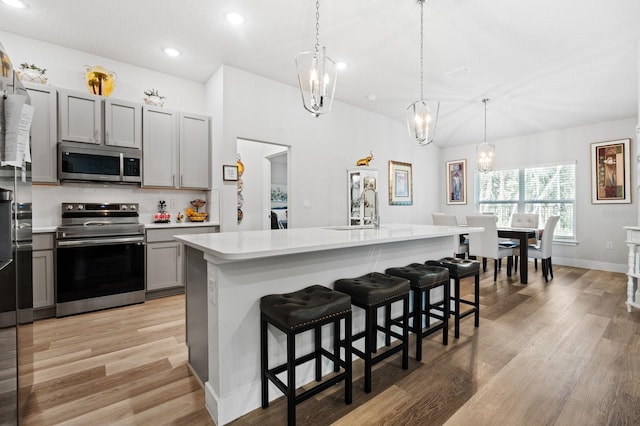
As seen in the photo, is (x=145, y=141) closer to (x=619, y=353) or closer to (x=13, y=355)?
(x=13, y=355)

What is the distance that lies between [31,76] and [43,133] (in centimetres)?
63

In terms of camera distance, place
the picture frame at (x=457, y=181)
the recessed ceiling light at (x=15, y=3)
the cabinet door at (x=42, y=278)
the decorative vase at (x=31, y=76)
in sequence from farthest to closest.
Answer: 1. the picture frame at (x=457, y=181)
2. the decorative vase at (x=31, y=76)
3. the cabinet door at (x=42, y=278)
4. the recessed ceiling light at (x=15, y=3)

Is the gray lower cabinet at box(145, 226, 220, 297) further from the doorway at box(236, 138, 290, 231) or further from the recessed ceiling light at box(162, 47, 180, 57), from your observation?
the recessed ceiling light at box(162, 47, 180, 57)

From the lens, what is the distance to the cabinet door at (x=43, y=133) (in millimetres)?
3051

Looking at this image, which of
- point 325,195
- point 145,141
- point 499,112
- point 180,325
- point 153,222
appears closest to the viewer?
point 180,325

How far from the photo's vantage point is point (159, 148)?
3779mm

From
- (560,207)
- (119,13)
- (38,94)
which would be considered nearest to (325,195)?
(119,13)

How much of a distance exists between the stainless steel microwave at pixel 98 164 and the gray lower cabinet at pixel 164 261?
727 millimetres

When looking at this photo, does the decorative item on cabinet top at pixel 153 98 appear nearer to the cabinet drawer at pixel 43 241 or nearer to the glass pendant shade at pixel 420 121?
the cabinet drawer at pixel 43 241

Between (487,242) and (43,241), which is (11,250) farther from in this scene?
(487,242)

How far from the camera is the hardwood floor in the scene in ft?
5.32

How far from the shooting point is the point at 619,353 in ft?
7.51

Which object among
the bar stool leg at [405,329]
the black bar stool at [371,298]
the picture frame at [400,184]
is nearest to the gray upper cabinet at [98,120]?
the black bar stool at [371,298]

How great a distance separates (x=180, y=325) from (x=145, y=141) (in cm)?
227
